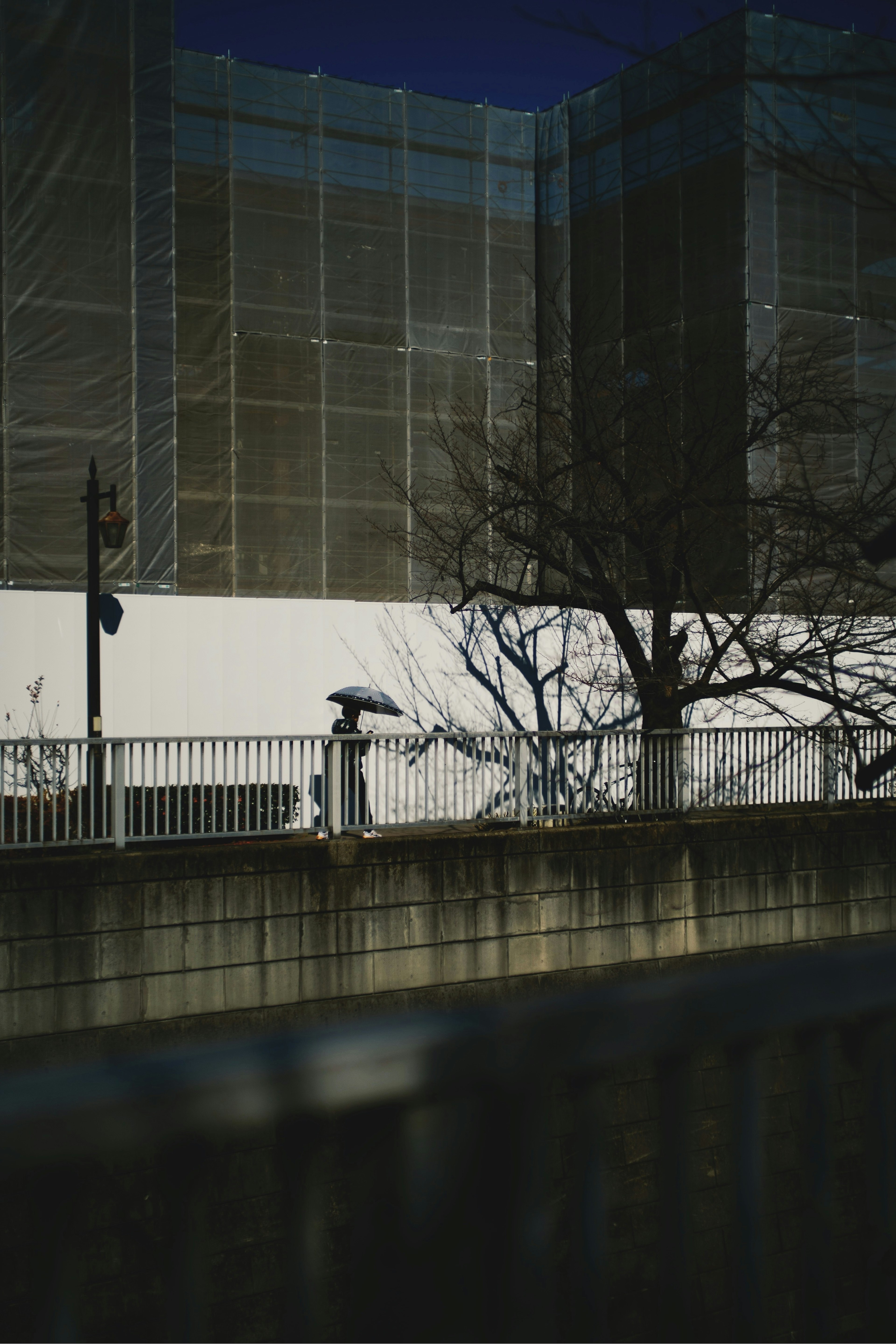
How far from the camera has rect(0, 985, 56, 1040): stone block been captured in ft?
25.1

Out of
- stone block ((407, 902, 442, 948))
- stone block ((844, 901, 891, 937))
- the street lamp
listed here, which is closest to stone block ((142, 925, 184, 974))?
stone block ((407, 902, 442, 948))

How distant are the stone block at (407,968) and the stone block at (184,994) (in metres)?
1.26

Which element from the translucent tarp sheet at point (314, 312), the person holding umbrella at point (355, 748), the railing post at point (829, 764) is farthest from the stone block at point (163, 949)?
the translucent tarp sheet at point (314, 312)

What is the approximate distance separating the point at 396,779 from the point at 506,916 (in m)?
1.46

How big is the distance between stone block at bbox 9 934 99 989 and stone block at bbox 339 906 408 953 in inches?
74.0

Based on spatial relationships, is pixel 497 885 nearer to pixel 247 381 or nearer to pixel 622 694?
pixel 622 694

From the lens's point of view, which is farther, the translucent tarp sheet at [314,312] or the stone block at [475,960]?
the translucent tarp sheet at [314,312]

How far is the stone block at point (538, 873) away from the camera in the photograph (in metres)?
9.47

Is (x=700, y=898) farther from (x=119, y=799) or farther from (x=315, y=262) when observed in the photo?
(x=315, y=262)

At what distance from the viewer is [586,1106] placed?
70.6 inches

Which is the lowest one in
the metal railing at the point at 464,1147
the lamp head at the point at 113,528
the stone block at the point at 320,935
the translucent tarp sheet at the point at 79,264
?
the stone block at the point at 320,935

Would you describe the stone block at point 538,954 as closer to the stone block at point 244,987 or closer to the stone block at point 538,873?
the stone block at point 538,873

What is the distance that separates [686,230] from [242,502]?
9.27 m

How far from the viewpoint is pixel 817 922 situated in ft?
35.6
